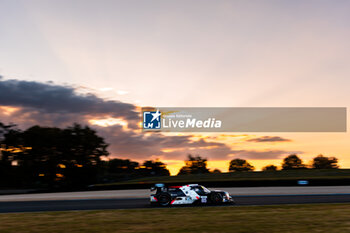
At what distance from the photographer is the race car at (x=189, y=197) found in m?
15.9

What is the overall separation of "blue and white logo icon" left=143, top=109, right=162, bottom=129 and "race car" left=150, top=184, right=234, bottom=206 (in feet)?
38.0

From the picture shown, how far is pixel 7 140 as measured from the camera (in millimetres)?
45656

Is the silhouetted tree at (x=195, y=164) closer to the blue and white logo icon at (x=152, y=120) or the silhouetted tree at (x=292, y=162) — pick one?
the silhouetted tree at (x=292, y=162)

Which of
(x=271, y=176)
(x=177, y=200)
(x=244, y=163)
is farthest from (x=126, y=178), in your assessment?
(x=244, y=163)

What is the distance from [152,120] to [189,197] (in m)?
12.3

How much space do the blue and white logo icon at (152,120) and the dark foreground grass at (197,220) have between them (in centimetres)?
1324

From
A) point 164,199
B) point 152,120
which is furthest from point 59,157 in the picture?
point 164,199

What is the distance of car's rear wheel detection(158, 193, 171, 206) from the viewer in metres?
16.0

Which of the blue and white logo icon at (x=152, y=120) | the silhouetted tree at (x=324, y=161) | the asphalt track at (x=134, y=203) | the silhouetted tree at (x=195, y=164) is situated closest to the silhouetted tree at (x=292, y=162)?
the silhouetted tree at (x=324, y=161)

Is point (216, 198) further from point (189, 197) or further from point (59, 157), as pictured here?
point (59, 157)

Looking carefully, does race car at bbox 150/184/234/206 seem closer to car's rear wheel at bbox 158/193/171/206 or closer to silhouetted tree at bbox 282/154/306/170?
car's rear wheel at bbox 158/193/171/206

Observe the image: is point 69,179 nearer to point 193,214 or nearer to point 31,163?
point 31,163

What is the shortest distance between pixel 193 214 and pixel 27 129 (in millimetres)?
40543

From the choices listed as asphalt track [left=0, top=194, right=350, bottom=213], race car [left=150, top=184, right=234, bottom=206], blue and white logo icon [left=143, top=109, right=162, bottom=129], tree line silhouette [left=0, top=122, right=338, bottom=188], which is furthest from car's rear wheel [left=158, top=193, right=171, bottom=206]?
tree line silhouette [left=0, top=122, right=338, bottom=188]
